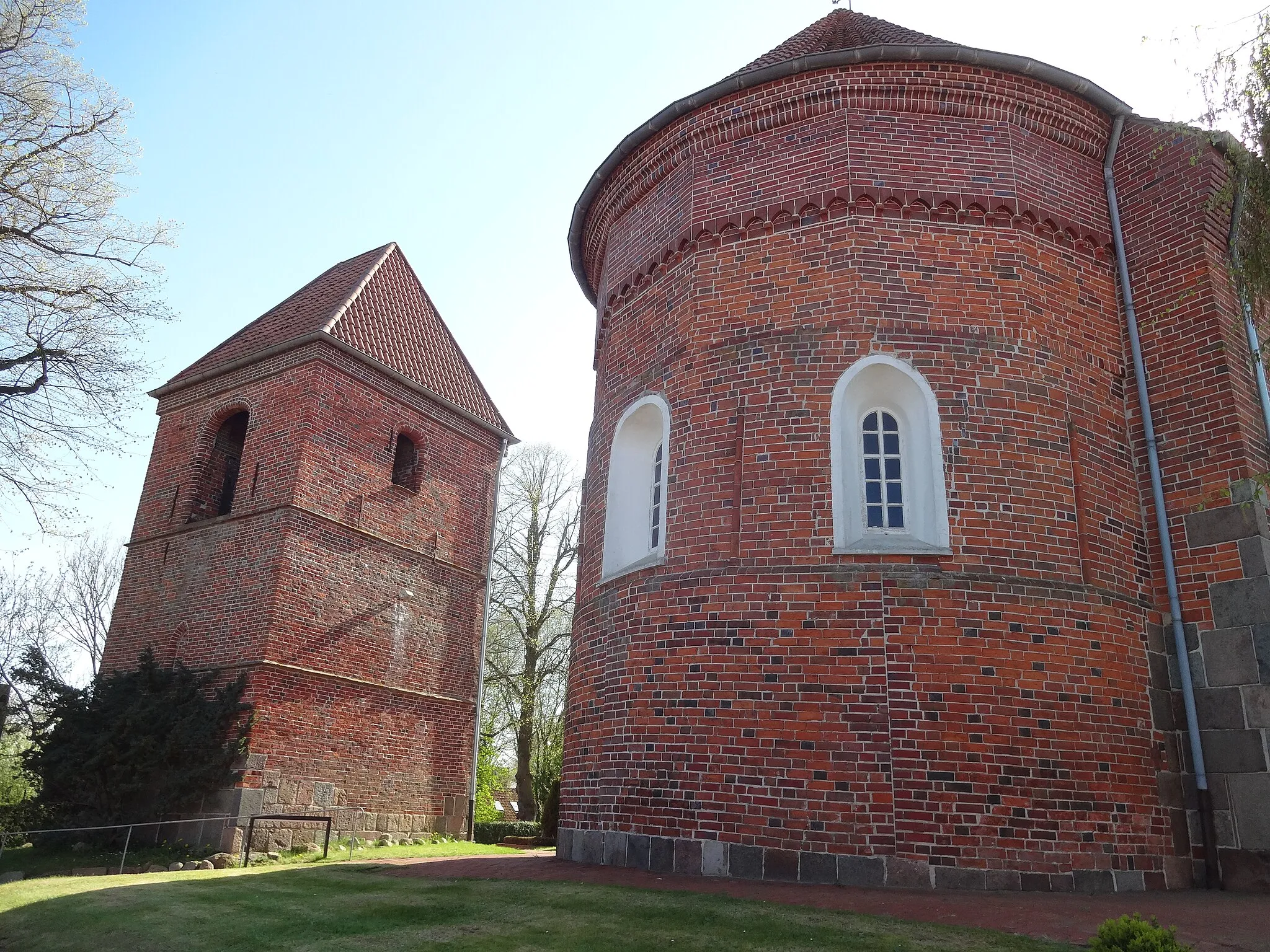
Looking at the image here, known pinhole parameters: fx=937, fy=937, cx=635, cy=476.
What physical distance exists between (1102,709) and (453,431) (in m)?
13.4

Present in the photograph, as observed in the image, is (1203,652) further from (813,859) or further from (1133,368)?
(813,859)

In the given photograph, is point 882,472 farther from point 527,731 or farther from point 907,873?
point 527,731

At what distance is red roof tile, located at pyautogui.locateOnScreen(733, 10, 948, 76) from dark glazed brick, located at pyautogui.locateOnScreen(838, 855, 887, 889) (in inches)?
322

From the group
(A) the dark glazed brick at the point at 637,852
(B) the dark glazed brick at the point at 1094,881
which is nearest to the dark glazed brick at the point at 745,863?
Answer: (A) the dark glazed brick at the point at 637,852

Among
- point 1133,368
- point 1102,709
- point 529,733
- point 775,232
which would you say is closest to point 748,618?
point 1102,709

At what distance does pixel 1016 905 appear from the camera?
643 centimetres

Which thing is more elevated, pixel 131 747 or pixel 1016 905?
pixel 131 747

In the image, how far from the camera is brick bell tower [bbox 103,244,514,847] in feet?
46.9

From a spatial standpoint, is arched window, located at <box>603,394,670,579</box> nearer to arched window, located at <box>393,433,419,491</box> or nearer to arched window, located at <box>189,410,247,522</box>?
arched window, located at <box>393,433,419,491</box>

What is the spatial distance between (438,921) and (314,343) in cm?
1194

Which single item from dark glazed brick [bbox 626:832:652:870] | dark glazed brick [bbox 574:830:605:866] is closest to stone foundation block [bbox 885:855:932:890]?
dark glazed brick [bbox 626:832:652:870]

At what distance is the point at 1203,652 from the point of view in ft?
28.1

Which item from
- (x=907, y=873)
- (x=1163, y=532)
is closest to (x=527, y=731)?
(x=907, y=873)

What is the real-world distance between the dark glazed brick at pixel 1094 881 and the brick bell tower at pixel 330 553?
10.6 m
